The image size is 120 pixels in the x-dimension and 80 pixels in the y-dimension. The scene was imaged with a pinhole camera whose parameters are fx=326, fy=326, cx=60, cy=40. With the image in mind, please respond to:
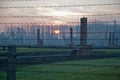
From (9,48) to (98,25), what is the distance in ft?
5.14

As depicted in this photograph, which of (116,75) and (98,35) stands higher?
(98,35)

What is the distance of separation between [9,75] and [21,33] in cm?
81

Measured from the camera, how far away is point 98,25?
5609 mm

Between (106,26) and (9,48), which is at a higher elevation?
(106,26)

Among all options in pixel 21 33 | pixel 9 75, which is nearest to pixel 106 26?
pixel 21 33

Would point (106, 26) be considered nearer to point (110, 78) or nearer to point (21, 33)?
point (21, 33)

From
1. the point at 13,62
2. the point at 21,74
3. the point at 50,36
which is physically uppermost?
the point at 50,36

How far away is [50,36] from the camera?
5.60 meters

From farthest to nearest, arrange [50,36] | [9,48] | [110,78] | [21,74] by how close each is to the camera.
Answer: [21,74]
[110,78]
[50,36]
[9,48]

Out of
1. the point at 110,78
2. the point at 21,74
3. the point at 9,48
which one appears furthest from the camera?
the point at 21,74

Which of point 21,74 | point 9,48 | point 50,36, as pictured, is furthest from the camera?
point 21,74

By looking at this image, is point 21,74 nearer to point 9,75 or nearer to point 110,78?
point 110,78

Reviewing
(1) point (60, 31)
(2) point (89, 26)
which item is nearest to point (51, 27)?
(1) point (60, 31)

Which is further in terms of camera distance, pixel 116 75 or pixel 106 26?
pixel 116 75
